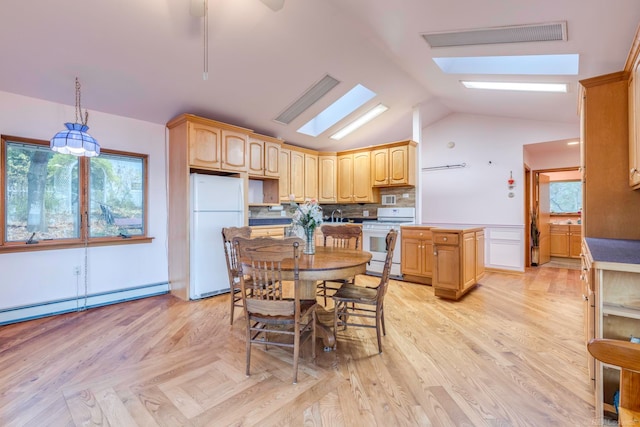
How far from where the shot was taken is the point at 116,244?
3582 millimetres

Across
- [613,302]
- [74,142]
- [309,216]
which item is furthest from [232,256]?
[613,302]

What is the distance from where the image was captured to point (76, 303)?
3.30 meters

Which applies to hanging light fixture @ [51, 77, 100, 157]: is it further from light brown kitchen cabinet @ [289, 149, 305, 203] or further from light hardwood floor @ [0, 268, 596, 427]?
light brown kitchen cabinet @ [289, 149, 305, 203]

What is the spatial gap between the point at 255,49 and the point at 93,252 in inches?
119

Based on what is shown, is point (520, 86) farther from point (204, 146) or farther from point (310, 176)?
point (204, 146)

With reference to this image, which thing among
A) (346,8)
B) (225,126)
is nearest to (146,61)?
(225,126)

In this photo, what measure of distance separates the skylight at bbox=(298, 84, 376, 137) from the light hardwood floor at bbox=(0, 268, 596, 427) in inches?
131

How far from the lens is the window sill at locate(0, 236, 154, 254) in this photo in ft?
9.56

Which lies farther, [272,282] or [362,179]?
[362,179]

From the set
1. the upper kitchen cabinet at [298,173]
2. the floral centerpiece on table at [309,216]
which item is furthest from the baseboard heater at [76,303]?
the floral centerpiece on table at [309,216]

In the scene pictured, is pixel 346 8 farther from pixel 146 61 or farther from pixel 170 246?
pixel 170 246

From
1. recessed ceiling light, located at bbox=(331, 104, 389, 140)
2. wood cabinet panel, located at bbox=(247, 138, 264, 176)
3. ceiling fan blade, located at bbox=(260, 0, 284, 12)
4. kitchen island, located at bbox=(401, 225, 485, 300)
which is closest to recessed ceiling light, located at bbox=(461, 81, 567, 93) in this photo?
recessed ceiling light, located at bbox=(331, 104, 389, 140)

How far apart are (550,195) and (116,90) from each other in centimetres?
908

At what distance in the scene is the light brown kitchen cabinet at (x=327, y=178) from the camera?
19.0 feet
